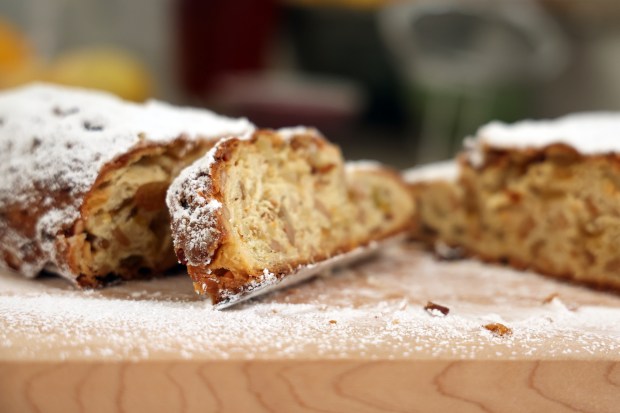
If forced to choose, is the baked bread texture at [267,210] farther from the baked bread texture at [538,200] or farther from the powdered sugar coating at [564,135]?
the powdered sugar coating at [564,135]

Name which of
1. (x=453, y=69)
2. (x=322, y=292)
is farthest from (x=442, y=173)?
(x=453, y=69)

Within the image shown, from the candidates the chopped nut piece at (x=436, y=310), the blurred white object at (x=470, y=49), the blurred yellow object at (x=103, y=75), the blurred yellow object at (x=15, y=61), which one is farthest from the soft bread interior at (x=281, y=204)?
the blurred white object at (x=470, y=49)

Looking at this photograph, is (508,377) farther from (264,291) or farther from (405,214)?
(405,214)

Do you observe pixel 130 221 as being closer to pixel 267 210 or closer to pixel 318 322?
pixel 267 210

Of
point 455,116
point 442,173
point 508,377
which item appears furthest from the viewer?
point 455,116

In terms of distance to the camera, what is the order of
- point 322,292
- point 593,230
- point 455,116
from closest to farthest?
point 322,292
point 593,230
point 455,116

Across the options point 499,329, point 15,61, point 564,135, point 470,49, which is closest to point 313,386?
point 499,329
